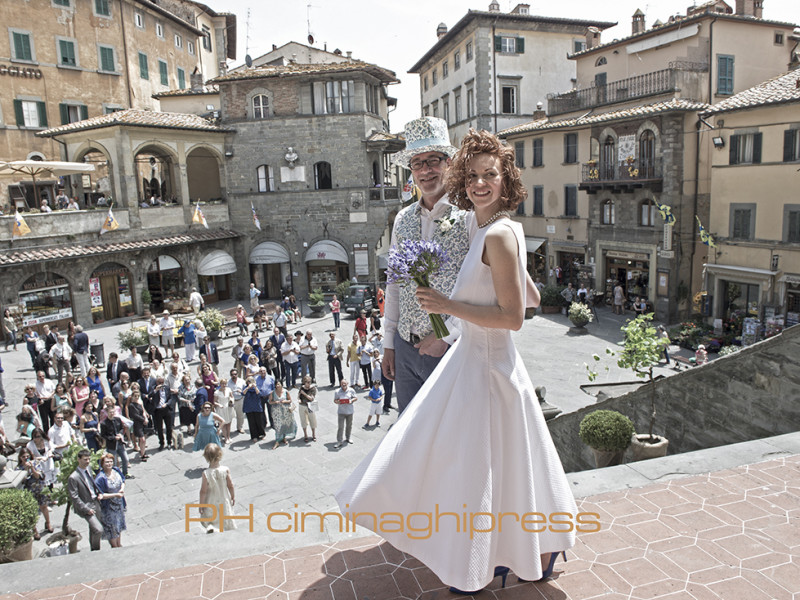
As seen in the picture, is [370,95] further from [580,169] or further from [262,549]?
[262,549]

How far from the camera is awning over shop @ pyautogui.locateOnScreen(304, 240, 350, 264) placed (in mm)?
32812

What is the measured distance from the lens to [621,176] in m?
27.1

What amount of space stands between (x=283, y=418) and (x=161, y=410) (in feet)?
8.41

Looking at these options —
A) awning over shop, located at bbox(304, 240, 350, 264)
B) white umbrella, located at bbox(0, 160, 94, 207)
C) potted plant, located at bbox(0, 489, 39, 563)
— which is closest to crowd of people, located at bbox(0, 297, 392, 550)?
potted plant, located at bbox(0, 489, 39, 563)

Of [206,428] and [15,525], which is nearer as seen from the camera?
[15,525]

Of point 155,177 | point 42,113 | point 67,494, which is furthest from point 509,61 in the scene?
point 67,494

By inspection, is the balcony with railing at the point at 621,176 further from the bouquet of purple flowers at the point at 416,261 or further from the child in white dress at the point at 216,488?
the bouquet of purple flowers at the point at 416,261

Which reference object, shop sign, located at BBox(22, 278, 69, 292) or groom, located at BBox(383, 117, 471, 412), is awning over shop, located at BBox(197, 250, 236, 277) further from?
groom, located at BBox(383, 117, 471, 412)

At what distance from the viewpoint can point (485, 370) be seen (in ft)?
10.1

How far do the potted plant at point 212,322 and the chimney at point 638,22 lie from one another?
23.9 m

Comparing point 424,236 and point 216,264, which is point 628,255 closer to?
point 216,264

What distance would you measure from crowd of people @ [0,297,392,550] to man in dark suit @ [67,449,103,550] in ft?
0.04

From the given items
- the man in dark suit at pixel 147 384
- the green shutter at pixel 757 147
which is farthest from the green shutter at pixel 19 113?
the green shutter at pixel 757 147

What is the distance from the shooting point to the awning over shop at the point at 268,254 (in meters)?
33.0
